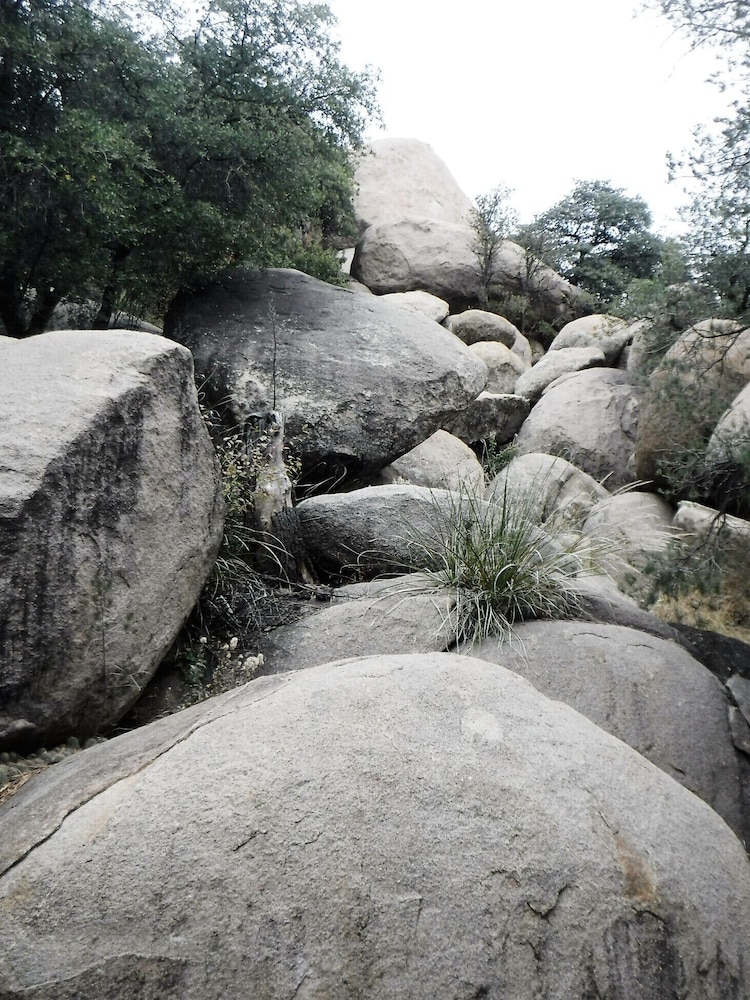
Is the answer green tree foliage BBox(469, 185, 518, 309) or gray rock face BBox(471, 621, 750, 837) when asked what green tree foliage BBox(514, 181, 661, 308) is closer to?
green tree foliage BBox(469, 185, 518, 309)

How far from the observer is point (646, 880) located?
6.48 feet

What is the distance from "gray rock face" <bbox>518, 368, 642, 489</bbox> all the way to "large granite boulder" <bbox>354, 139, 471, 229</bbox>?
737cm

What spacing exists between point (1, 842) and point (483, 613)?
107 inches

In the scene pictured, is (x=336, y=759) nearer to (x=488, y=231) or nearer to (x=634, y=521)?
(x=634, y=521)

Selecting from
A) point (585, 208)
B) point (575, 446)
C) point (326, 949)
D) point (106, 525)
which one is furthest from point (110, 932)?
point (585, 208)

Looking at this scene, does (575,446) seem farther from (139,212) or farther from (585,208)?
(585,208)

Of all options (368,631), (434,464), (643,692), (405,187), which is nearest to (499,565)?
(368,631)

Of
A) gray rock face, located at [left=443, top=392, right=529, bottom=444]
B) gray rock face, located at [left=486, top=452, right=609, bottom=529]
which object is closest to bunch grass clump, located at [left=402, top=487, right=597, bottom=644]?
gray rock face, located at [left=486, top=452, right=609, bottom=529]

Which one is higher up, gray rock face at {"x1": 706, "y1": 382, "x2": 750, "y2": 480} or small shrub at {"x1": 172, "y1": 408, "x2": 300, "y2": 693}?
gray rock face at {"x1": 706, "y1": 382, "x2": 750, "y2": 480}

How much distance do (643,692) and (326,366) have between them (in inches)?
174

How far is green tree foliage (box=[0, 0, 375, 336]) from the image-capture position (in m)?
6.30

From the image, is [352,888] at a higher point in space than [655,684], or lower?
higher

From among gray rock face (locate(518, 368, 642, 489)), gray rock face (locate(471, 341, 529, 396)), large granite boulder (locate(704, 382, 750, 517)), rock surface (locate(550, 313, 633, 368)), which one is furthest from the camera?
gray rock face (locate(471, 341, 529, 396))

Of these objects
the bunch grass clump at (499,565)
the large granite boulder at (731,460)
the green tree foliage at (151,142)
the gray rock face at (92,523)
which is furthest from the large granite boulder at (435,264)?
the gray rock face at (92,523)
